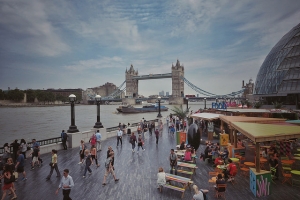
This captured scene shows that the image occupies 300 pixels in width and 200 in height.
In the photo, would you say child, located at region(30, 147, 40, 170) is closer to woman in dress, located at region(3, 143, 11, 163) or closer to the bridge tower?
woman in dress, located at region(3, 143, 11, 163)

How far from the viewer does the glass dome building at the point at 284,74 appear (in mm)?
37719

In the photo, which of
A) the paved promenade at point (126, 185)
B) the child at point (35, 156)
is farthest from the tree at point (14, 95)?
the child at point (35, 156)

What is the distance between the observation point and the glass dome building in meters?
37.7

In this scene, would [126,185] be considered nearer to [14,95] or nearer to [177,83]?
[14,95]

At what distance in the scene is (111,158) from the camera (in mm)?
9820

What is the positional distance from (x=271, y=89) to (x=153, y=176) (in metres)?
40.5

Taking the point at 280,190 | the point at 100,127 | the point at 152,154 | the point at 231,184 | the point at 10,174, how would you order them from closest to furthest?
1. the point at 10,174
2. the point at 280,190
3. the point at 231,184
4. the point at 152,154
5. the point at 100,127

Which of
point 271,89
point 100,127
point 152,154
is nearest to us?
point 152,154

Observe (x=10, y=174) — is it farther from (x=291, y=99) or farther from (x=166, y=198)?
(x=291, y=99)

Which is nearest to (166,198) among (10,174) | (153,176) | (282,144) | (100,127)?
(153,176)

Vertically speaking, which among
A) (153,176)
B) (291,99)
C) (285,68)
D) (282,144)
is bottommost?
(153,176)

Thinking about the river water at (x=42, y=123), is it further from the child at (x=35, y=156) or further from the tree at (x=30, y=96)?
the tree at (x=30, y=96)

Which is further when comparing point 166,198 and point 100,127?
point 100,127

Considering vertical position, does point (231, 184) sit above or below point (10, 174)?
below
